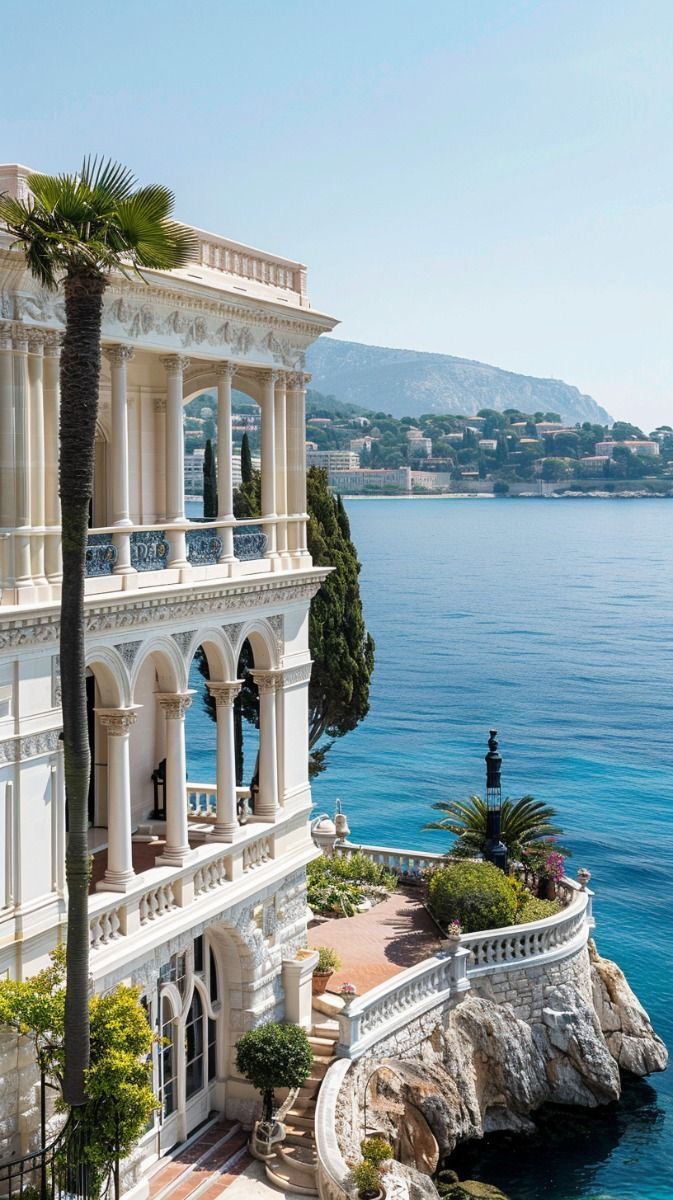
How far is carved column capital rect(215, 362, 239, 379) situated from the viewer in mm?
22344

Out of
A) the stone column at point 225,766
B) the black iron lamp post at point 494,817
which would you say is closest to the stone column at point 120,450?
the stone column at point 225,766

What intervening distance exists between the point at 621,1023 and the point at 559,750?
4640 centimetres

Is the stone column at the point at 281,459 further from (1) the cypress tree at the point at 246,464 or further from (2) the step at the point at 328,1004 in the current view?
(1) the cypress tree at the point at 246,464

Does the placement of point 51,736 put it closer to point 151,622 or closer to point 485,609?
point 151,622

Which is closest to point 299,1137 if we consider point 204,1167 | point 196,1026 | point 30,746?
point 204,1167

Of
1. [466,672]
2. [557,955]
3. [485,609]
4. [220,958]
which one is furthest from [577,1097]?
[485,609]

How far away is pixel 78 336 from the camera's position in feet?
47.5

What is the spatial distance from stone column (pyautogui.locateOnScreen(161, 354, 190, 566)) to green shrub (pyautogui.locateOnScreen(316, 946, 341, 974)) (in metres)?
8.54

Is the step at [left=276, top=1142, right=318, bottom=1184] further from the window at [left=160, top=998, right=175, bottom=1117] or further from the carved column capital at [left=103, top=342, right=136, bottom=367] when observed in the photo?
the carved column capital at [left=103, top=342, right=136, bottom=367]

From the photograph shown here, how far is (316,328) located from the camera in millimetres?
24688

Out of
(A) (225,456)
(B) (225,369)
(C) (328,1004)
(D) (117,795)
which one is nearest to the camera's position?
(D) (117,795)

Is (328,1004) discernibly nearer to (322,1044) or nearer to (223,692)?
(322,1044)

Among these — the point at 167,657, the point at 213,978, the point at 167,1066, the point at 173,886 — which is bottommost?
the point at 167,1066

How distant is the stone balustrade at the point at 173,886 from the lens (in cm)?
1903
